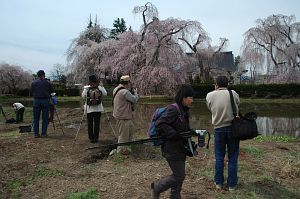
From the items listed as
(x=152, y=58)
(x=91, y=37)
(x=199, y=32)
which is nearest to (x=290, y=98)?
(x=199, y=32)

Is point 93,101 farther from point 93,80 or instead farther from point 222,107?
point 222,107

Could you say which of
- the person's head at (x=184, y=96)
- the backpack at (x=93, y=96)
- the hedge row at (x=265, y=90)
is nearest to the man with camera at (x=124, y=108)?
the backpack at (x=93, y=96)

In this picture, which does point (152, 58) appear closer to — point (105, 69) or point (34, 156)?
point (105, 69)

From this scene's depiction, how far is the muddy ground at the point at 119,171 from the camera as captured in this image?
4.78m

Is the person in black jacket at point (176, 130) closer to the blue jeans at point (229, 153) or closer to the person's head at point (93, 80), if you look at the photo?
A: the blue jeans at point (229, 153)

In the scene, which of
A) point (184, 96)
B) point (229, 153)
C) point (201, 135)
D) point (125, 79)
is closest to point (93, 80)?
point (125, 79)

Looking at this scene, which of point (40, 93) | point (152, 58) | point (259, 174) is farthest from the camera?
point (152, 58)

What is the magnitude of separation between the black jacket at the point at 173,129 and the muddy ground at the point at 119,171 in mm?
882

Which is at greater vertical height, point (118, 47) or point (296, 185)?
point (118, 47)

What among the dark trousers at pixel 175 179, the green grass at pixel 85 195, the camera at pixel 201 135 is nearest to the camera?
the dark trousers at pixel 175 179

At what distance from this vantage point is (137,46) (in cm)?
2625

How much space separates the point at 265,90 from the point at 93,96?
27995mm

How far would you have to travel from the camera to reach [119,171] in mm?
5734

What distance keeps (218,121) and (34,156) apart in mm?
3756
